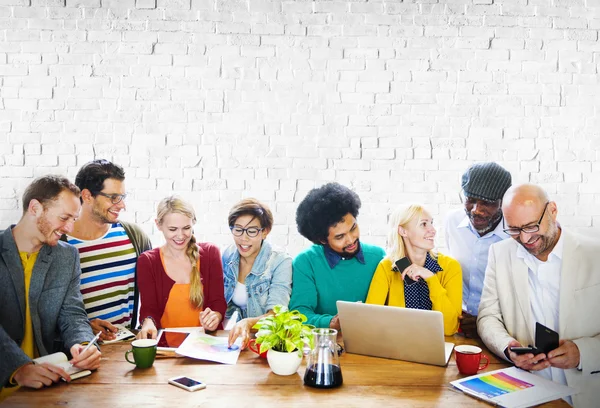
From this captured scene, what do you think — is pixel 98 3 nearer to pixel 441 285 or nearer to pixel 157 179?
pixel 157 179

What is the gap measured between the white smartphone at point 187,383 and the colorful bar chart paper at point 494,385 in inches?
34.4

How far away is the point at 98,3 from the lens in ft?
11.9

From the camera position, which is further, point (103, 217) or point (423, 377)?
point (103, 217)

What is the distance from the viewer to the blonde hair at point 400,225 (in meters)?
2.65

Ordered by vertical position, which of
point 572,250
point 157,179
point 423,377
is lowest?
point 423,377

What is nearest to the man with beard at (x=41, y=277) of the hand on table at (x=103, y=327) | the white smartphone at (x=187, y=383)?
the hand on table at (x=103, y=327)

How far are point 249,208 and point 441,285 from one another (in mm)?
976

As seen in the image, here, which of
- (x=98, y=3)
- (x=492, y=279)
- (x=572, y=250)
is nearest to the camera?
(x=572, y=250)

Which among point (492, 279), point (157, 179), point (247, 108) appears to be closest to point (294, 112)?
point (247, 108)

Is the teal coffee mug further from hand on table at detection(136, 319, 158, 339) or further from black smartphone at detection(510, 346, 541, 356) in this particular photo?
black smartphone at detection(510, 346, 541, 356)

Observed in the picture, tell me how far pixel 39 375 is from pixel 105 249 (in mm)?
1082

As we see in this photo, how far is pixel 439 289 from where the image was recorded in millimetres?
2482

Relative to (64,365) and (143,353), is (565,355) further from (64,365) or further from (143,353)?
(64,365)

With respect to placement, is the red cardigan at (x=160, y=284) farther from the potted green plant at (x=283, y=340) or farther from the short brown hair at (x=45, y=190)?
the potted green plant at (x=283, y=340)
